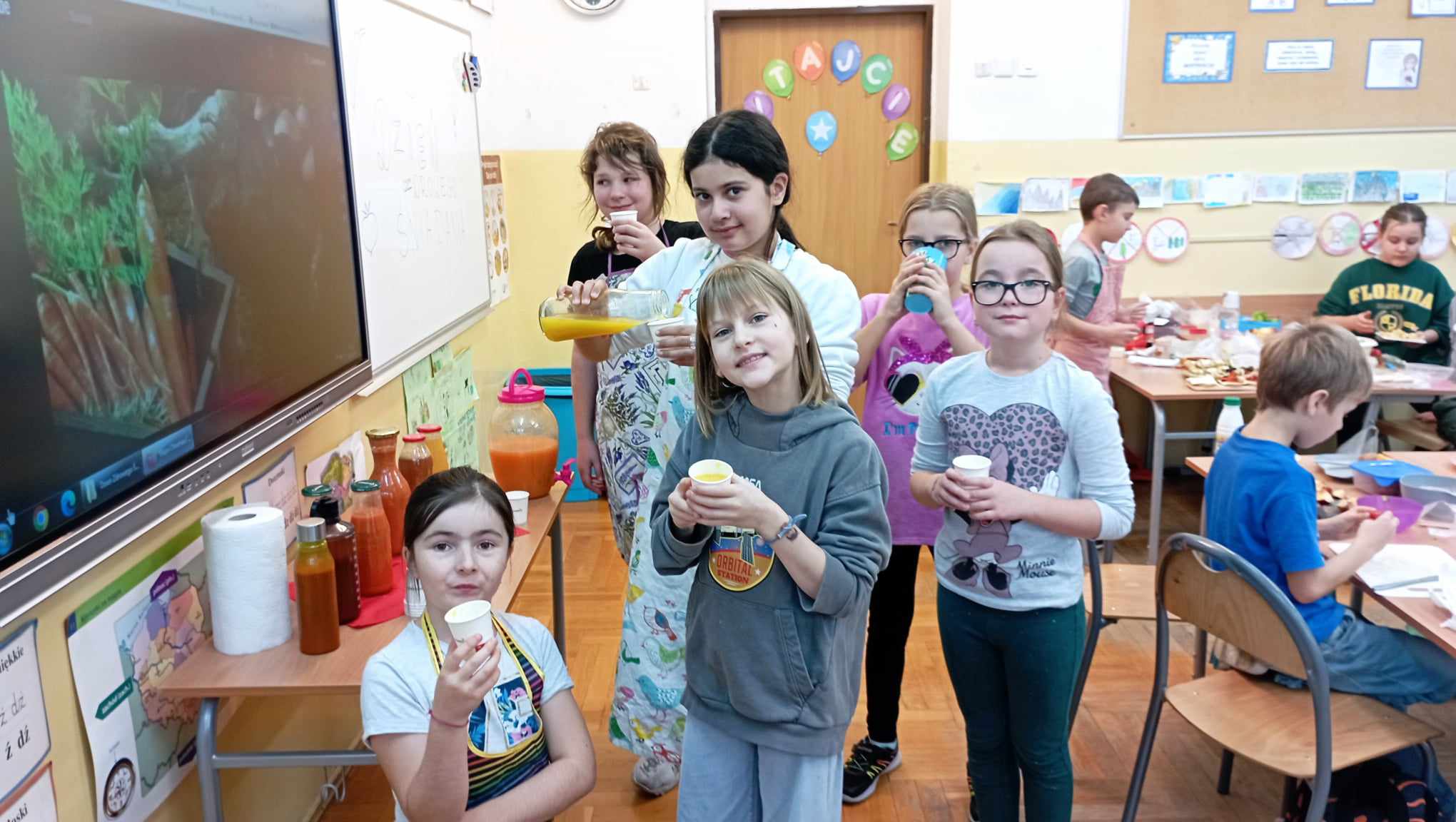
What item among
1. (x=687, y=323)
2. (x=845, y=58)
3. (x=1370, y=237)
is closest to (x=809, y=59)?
(x=845, y=58)

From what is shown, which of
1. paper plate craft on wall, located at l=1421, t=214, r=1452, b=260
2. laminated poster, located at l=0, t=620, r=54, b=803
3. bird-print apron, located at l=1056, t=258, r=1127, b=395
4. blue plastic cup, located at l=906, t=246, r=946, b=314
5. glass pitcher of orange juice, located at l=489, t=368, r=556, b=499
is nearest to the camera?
laminated poster, located at l=0, t=620, r=54, b=803

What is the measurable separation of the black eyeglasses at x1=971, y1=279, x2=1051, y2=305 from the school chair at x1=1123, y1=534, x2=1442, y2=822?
54cm

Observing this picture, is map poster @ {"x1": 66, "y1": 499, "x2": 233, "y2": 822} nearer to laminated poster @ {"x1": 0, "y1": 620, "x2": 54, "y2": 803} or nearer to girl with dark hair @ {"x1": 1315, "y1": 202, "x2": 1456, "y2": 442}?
laminated poster @ {"x1": 0, "y1": 620, "x2": 54, "y2": 803}

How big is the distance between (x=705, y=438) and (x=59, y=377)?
2.90 feet

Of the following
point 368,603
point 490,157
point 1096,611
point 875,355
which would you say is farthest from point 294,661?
point 490,157

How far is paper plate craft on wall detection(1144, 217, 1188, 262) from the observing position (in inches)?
195

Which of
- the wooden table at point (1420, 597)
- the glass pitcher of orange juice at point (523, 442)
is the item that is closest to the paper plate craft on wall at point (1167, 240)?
the wooden table at point (1420, 597)

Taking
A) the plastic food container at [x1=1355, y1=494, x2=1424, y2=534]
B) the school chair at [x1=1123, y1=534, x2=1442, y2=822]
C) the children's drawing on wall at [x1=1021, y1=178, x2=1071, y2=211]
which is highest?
the children's drawing on wall at [x1=1021, y1=178, x2=1071, y2=211]

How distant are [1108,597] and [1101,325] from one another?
1810 mm

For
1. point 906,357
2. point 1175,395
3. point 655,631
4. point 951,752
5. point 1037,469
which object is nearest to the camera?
point 1037,469

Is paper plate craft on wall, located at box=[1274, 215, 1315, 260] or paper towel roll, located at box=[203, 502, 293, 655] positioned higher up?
paper plate craft on wall, located at box=[1274, 215, 1315, 260]

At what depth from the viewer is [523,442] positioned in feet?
→ 8.38

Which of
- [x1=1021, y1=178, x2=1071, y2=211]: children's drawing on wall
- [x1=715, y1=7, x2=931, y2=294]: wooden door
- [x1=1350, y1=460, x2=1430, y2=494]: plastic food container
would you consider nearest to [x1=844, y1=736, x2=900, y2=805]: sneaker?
[x1=1350, y1=460, x2=1430, y2=494]: plastic food container

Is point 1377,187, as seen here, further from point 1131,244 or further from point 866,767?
point 866,767
